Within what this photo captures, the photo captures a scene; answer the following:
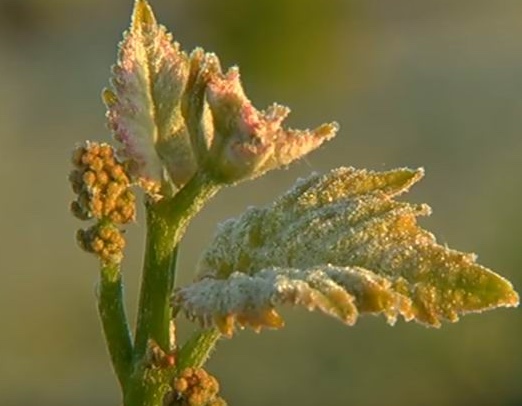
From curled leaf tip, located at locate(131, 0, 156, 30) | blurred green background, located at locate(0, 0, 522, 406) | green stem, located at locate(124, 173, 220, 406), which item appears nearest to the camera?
green stem, located at locate(124, 173, 220, 406)

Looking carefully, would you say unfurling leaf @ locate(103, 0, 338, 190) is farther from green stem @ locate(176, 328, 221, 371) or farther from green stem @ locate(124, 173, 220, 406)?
green stem @ locate(176, 328, 221, 371)

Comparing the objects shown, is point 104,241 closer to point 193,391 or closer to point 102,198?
point 102,198

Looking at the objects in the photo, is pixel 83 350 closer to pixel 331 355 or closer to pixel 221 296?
pixel 331 355

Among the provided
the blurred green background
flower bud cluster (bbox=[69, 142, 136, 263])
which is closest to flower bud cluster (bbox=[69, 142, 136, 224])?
flower bud cluster (bbox=[69, 142, 136, 263])

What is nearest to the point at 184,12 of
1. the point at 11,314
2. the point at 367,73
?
the point at 367,73

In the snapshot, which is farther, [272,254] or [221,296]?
[272,254]

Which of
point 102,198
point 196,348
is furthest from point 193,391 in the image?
point 102,198
